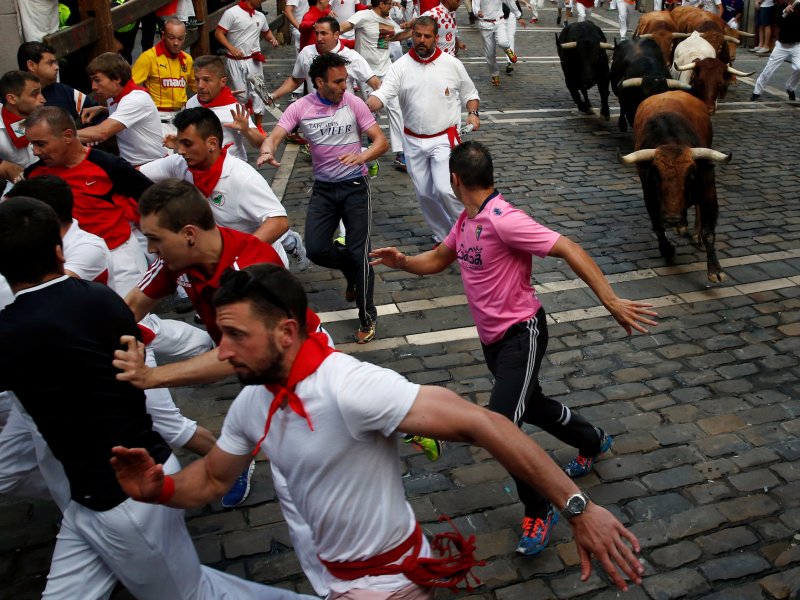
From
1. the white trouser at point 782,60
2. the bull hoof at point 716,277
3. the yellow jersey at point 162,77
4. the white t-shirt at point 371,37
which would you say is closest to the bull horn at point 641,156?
the bull hoof at point 716,277

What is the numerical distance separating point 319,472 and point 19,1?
9824mm

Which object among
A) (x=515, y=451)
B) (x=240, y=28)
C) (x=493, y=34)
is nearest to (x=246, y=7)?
(x=240, y=28)

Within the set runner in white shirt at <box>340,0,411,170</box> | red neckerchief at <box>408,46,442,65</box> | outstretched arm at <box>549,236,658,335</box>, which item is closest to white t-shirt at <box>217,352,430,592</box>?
outstretched arm at <box>549,236,658,335</box>

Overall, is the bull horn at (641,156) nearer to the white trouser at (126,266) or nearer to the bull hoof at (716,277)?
the bull hoof at (716,277)

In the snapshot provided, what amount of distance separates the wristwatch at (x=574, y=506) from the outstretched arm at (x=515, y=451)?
0.05 ft

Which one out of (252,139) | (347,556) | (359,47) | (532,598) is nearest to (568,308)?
(252,139)

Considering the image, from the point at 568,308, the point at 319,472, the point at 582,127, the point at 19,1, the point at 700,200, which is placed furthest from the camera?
the point at 582,127

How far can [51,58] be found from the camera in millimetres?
7961

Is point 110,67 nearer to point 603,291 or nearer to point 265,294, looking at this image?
point 603,291

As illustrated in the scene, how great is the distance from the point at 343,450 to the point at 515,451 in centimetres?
58

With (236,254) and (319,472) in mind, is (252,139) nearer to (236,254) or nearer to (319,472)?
(236,254)

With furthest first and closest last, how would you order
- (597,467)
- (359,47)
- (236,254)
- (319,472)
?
(359,47)
(597,467)
(236,254)
(319,472)

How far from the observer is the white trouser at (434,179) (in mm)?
8469

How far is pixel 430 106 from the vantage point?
8.53 meters
